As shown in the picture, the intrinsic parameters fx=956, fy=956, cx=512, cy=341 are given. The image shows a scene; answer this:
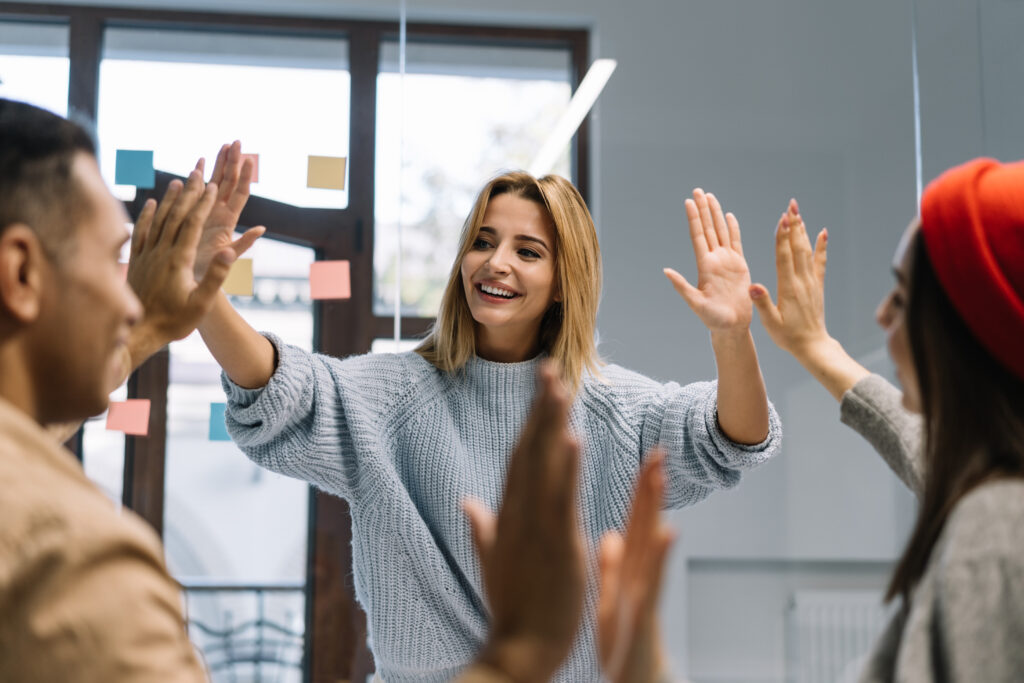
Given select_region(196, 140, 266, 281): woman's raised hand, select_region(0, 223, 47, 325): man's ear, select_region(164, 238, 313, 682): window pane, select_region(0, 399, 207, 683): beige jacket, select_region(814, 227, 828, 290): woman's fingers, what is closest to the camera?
select_region(0, 399, 207, 683): beige jacket

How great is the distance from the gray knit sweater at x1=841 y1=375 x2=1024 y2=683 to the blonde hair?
990 mm

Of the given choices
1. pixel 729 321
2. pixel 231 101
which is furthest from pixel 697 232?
pixel 231 101

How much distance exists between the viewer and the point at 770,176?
2.92m

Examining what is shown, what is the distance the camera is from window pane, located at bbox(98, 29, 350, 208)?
9.08ft

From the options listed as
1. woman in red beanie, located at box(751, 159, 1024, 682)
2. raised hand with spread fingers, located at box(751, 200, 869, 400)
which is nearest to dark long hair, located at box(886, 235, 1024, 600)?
woman in red beanie, located at box(751, 159, 1024, 682)

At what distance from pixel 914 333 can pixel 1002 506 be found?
197 mm

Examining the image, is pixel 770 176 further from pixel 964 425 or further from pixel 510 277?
pixel 964 425

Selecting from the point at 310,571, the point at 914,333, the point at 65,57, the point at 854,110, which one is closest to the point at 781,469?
the point at 854,110

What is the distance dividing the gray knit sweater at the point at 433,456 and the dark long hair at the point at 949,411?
723mm

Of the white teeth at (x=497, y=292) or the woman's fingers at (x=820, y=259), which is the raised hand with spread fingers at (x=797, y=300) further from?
the white teeth at (x=497, y=292)

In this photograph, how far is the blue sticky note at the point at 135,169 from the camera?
106 inches

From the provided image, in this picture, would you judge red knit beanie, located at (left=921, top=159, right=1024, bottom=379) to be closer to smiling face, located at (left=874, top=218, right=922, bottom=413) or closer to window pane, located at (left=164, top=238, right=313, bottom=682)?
smiling face, located at (left=874, top=218, right=922, bottom=413)

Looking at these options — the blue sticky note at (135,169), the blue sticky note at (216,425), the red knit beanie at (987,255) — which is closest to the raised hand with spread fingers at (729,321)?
the red knit beanie at (987,255)

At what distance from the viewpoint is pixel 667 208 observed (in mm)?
2834
